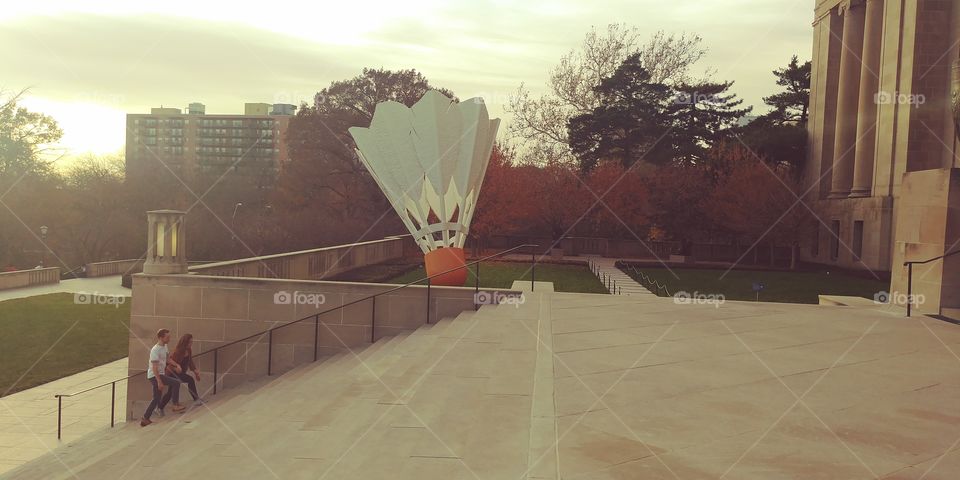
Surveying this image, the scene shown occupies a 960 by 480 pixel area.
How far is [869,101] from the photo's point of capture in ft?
139

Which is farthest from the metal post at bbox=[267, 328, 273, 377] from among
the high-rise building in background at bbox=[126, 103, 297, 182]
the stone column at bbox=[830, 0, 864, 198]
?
the high-rise building in background at bbox=[126, 103, 297, 182]

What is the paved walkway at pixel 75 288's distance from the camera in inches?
1225

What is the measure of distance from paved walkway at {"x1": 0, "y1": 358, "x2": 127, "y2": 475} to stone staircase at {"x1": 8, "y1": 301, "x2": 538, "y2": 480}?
1.10 m

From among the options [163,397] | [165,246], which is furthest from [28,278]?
[163,397]

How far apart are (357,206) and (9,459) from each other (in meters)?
37.8

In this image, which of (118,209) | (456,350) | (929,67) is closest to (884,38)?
(929,67)

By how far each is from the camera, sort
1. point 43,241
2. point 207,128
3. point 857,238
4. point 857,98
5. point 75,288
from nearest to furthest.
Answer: point 75,288, point 857,238, point 43,241, point 857,98, point 207,128

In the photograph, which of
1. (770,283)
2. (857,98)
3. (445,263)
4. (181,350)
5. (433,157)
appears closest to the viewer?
(181,350)

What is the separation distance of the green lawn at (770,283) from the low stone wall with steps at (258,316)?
16.7 metres

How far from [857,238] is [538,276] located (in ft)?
74.5

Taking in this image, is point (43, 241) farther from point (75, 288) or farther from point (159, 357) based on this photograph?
point (159, 357)

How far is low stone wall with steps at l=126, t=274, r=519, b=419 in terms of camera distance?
1377 centimetres

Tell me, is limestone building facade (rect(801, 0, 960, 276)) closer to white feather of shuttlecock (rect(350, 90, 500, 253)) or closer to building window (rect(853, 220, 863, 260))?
building window (rect(853, 220, 863, 260))

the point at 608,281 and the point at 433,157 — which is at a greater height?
the point at 433,157
